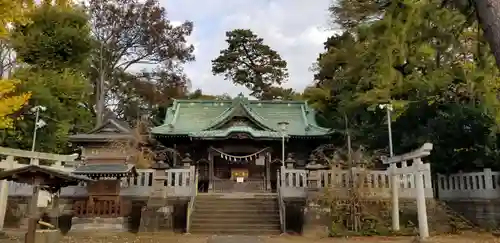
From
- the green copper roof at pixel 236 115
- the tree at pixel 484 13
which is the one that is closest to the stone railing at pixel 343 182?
the green copper roof at pixel 236 115

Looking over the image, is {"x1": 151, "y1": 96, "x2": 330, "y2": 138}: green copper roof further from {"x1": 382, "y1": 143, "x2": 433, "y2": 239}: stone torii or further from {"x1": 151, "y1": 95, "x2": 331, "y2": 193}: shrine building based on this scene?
{"x1": 382, "y1": 143, "x2": 433, "y2": 239}: stone torii

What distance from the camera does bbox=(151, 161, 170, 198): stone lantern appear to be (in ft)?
50.5

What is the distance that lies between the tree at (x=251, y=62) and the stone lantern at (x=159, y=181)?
29.1 meters

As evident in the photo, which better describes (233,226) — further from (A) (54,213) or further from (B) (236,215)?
(A) (54,213)

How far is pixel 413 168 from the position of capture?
43.2 feet

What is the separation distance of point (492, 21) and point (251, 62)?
4049 cm

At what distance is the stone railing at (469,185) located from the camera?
15.2m

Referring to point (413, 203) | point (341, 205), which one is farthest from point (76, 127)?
point (413, 203)

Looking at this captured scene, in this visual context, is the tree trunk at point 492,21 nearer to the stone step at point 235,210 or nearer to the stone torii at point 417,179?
the stone torii at point 417,179

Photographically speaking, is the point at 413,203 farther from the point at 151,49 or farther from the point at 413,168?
the point at 151,49

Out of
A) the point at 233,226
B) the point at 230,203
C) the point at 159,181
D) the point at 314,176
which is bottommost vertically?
the point at 233,226

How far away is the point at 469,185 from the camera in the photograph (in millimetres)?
16109

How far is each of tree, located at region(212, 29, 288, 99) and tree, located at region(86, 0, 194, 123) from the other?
9.29 m

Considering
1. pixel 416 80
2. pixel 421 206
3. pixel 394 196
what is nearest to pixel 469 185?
pixel 394 196
